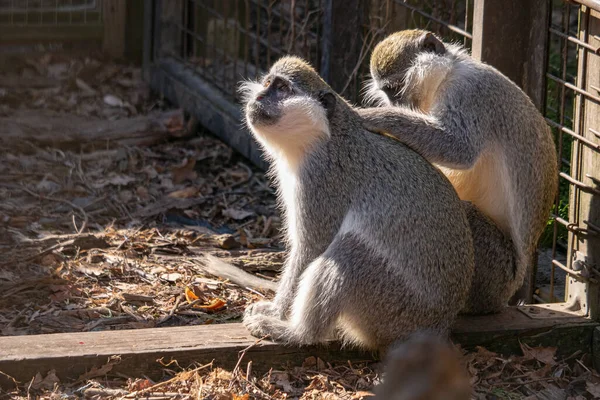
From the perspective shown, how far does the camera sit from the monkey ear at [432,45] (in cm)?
540

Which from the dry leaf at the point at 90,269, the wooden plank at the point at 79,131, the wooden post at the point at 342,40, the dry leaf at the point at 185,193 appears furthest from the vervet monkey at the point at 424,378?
the wooden plank at the point at 79,131

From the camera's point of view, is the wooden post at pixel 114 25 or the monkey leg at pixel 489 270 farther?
the wooden post at pixel 114 25

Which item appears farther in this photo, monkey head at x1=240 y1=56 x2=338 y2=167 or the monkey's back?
monkey head at x1=240 y1=56 x2=338 y2=167

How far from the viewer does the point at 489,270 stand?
5.01 meters

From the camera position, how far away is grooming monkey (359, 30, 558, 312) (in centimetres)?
511

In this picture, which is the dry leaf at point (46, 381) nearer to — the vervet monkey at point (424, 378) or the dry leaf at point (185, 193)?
the vervet monkey at point (424, 378)

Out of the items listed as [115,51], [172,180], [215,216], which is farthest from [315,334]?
[115,51]

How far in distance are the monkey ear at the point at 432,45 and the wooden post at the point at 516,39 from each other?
0.82 ft

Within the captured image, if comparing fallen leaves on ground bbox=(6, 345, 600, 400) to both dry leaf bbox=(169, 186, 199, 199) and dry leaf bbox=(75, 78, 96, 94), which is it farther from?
dry leaf bbox=(75, 78, 96, 94)

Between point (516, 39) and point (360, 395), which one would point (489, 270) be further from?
point (516, 39)

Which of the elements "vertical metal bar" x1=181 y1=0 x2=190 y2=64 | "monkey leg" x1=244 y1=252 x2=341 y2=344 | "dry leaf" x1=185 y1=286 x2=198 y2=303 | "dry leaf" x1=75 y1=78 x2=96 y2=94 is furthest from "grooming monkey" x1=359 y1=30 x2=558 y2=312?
"dry leaf" x1=75 y1=78 x2=96 y2=94

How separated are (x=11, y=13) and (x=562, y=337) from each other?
6.60 metres

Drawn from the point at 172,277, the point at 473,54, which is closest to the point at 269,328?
the point at 172,277

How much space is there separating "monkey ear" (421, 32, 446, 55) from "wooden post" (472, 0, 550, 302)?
25 centimetres
